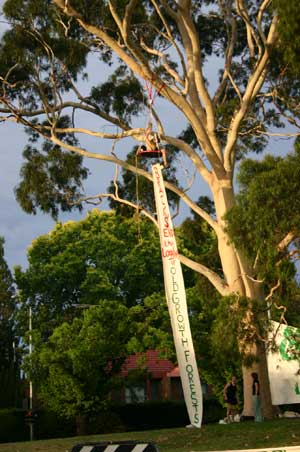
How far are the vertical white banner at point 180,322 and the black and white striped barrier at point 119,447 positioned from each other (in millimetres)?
7603

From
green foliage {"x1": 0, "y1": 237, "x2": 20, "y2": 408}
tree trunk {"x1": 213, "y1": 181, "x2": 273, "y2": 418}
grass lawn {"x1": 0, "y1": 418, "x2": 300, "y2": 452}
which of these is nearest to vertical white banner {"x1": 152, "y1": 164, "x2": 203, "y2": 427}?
grass lawn {"x1": 0, "y1": 418, "x2": 300, "y2": 452}

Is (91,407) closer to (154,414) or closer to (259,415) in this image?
(154,414)

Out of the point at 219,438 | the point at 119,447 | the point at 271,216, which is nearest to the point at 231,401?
the point at 219,438

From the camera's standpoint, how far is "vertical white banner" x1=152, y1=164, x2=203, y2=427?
53.1 ft

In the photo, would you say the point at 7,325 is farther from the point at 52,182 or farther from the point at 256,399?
the point at 256,399

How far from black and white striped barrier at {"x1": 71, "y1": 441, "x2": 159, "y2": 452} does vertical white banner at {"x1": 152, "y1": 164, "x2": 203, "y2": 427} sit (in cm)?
760

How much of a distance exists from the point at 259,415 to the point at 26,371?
1708 centimetres

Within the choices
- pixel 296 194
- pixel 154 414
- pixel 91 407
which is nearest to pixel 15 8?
pixel 296 194

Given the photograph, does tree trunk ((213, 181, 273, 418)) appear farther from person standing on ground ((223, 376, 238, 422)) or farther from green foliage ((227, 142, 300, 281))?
green foliage ((227, 142, 300, 281))

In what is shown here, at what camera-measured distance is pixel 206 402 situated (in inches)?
1702

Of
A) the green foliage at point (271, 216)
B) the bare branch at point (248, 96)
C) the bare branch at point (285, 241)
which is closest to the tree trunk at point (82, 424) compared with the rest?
the bare branch at point (248, 96)

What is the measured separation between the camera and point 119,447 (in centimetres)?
831

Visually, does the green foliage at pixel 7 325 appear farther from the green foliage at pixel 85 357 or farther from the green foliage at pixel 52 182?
the green foliage at pixel 52 182

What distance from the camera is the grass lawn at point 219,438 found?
55.6 ft
